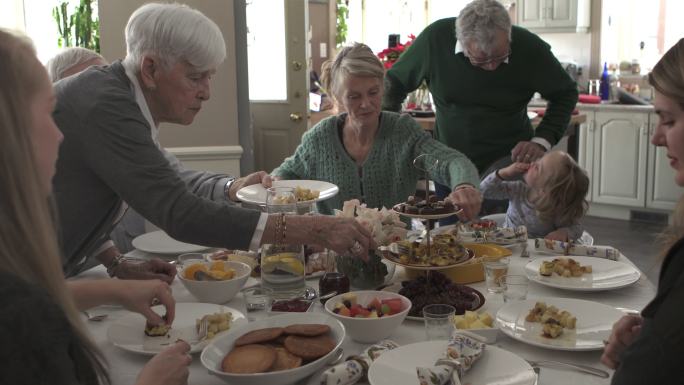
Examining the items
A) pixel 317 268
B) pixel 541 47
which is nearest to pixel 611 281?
pixel 317 268

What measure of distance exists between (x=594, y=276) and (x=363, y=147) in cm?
113

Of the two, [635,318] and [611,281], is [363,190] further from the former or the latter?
[635,318]

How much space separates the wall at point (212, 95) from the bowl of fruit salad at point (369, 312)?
7.65ft

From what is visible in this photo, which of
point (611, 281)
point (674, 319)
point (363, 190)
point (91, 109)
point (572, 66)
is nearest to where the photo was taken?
point (674, 319)

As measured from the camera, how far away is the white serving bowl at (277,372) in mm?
1231

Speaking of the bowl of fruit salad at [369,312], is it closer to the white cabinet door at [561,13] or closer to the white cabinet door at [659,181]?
the white cabinet door at [659,181]

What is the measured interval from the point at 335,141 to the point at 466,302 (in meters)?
1.26

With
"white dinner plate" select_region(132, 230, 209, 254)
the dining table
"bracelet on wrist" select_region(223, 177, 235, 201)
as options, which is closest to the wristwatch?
"bracelet on wrist" select_region(223, 177, 235, 201)

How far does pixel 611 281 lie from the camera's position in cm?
184


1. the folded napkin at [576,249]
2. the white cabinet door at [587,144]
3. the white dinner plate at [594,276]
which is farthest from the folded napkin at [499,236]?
the white cabinet door at [587,144]

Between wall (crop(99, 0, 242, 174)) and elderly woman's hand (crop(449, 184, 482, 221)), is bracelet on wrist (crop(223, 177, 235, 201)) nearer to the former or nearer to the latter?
elderly woman's hand (crop(449, 184, 482, 221))

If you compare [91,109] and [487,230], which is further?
[487,230]

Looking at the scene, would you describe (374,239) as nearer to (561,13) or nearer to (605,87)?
(605,87)

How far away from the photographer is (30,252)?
35.7 inches
